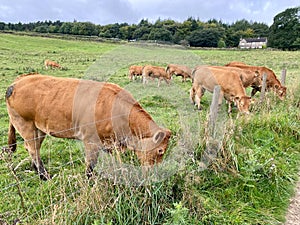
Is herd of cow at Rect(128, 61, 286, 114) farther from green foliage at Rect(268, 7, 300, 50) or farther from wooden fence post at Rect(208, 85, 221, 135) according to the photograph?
green foliage at Rect(268, 7, 300, 50)

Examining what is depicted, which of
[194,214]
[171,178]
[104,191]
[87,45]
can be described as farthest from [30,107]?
[87,45]

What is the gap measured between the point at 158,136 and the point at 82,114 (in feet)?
3.87

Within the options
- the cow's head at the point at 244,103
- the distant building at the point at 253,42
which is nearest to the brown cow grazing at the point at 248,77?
the cow's head at the point at 244,103

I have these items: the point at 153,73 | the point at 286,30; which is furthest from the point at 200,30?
the point at 153,73

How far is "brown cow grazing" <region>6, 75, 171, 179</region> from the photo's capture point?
368cm

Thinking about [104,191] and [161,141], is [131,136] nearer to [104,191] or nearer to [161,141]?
[161,141]

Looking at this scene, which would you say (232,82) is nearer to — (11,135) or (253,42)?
(11,135)

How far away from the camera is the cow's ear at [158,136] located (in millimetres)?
3313

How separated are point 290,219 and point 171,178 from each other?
4.89 ft

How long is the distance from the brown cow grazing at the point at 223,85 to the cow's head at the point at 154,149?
427cm

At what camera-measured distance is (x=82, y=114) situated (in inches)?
151

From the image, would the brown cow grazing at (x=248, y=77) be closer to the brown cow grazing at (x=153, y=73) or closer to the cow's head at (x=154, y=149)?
the brown cow grazing at (x=153, y=73)

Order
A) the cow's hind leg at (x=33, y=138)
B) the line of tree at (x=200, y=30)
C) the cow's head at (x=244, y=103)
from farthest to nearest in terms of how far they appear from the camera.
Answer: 1. the line of tree at (x=200, y=30)
2. the cow's head at (x=244, y=103)
3. the cow's hind leg at (x=33, y=138)

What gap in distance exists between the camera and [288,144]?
507cm
